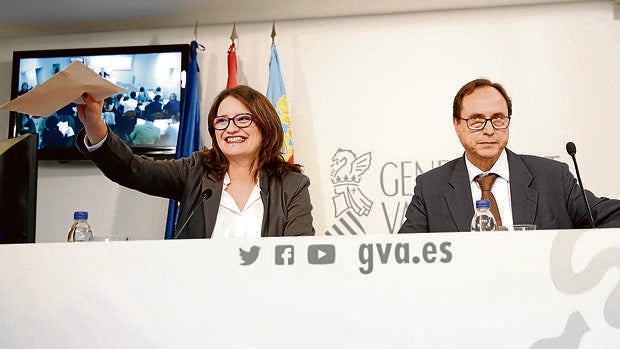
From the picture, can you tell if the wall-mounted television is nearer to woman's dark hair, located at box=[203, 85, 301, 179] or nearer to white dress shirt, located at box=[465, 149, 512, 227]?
woman's dark hair, located at box=[203, 85, 301, 179]

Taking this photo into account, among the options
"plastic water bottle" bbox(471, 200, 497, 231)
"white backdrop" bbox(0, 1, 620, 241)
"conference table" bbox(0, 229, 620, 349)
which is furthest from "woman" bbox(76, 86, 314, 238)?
"white backdrop" bbox(0, 1, 620, 241)

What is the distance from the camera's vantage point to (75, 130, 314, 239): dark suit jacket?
218cm

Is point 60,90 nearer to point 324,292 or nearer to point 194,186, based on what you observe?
point 194,186

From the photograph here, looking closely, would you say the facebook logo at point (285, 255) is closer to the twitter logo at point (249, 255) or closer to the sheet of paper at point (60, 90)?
the twitter logo at point (249, 255)

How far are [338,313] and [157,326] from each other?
36 cm

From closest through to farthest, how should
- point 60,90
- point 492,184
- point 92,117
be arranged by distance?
point 60,90 < point 92,117 < point 492,184

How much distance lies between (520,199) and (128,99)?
98.0 inches

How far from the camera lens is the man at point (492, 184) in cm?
223

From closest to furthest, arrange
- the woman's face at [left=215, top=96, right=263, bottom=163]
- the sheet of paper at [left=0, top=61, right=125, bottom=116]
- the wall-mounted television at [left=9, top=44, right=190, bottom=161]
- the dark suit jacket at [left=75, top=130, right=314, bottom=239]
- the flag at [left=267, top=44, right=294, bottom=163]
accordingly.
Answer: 1. the sheet of paper at [left=0, top=61, right=125, bottom=116]
2. the dark suit jacket at [left=75, top=130, right=314, bottom=239]
3. the woman's face at [left=215, top=96, right=263, bottom=163]
4. the flag at [left=267, top=44, right=294, bottom=163]
5. the wall-mounted television at [left=9, top=44, right=190, bottom=161]

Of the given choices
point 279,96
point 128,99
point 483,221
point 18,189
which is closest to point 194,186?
point 18,189

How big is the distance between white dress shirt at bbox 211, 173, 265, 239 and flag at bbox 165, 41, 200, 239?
1492mm

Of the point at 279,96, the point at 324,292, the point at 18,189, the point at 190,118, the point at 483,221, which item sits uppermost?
the point at 279,96

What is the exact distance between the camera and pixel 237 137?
233cm

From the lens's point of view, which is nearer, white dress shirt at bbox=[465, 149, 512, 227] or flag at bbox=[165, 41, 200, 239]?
white dress shirt at bbox=[465, 149, 512, 227]
